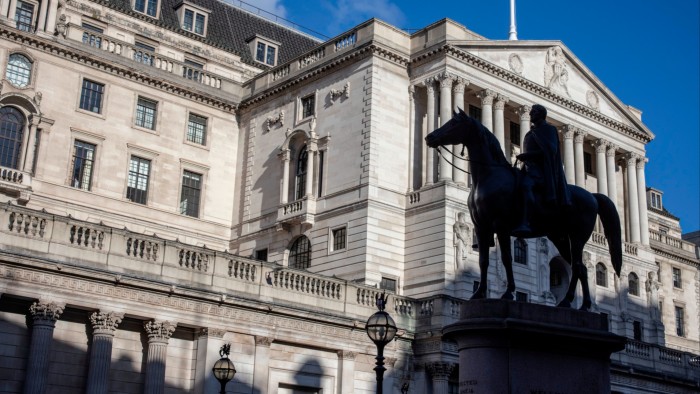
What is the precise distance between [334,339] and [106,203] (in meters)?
19.2

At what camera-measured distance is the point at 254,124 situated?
183 feet

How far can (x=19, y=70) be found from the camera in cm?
4759

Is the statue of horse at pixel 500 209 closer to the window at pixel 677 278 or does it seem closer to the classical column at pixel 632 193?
the classical column at pixel 632 193

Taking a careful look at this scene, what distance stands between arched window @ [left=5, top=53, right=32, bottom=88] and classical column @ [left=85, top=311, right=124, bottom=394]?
22.3 meters

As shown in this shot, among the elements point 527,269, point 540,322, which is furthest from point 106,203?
point 540,322

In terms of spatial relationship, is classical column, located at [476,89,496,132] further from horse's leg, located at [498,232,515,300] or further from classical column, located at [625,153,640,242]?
horse's leg, located at [498,232,515,300]

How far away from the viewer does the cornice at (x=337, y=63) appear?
4877 centimetres

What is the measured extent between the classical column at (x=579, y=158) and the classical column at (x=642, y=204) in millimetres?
6085

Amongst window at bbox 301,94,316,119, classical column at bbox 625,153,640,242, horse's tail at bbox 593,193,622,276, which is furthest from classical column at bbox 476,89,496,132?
horse's tail at bbox 593,193,622,276

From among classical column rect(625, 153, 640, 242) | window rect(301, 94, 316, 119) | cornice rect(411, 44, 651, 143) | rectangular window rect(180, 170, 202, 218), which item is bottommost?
rectangular window rect(180, 170, 202, 218)

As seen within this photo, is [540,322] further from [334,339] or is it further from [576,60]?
[576,60]

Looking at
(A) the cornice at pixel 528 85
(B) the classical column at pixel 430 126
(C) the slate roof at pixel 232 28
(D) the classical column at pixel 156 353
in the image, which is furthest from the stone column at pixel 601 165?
(D) the classical column at pixel 156 353

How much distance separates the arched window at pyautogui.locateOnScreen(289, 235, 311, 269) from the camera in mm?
49625

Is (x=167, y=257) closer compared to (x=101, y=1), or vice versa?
(x=167, y=257)
